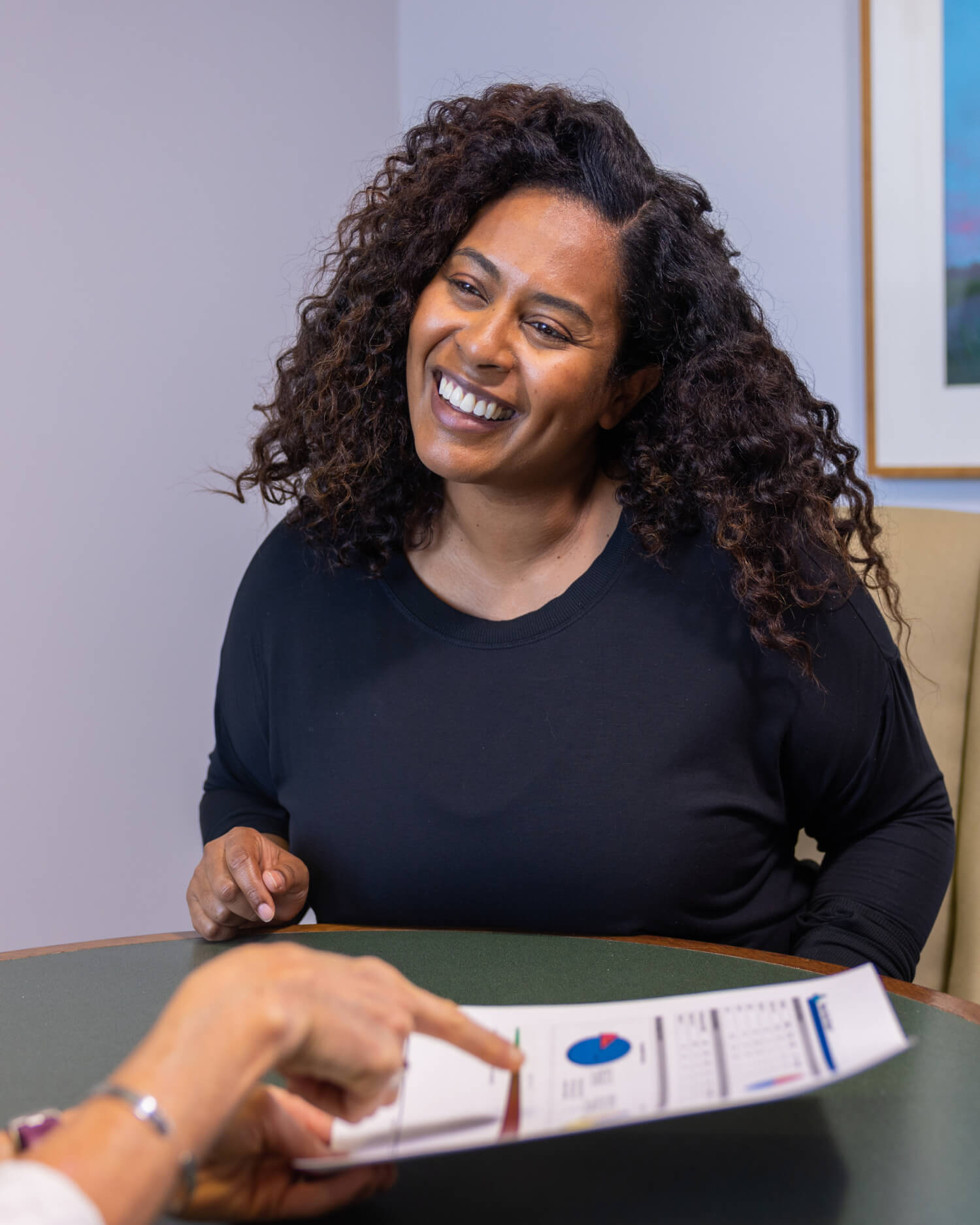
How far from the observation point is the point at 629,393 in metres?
1.42

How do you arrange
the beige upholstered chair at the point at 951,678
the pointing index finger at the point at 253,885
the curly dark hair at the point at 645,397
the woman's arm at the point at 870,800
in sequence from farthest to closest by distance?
the beige upholstered chair at the point at 951,678
the curly dark hair at the point at 645,397
the woman's arm at the point at 870,800
the pointing index finger at the point at 253,885

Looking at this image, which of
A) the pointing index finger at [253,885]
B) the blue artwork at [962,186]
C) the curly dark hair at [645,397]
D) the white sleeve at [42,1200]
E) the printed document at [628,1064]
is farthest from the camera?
the blue artwork at [962,186]

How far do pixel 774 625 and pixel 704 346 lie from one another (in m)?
0.35

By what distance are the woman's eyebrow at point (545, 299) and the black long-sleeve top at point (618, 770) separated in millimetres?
245

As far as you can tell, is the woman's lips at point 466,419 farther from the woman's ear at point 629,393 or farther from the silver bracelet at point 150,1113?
the silver bracelet at point 150,1113

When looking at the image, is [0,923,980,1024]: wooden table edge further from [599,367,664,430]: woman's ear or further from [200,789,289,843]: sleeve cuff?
[599,367,664,430]: woman's ear

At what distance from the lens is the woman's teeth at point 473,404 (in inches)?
50.4

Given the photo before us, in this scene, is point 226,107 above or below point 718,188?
above

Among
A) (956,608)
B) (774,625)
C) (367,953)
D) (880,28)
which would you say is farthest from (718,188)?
(367,953)

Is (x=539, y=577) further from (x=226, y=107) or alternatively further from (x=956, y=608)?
(x=226, y=107)

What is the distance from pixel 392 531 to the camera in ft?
4.65

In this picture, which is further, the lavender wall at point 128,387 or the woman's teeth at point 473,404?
the lavender wall at point 128,387

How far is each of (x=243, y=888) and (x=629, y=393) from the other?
71 cm


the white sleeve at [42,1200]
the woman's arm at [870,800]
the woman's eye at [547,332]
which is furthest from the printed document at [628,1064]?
the woman's eye at [547,332]
